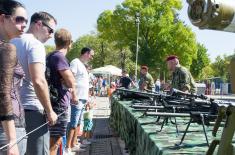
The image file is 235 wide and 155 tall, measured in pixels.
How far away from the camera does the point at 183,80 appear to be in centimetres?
719

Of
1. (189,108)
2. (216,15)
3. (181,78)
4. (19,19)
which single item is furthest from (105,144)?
(216,15)

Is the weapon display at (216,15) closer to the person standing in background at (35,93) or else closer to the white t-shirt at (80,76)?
the person standing in background at (35,93)

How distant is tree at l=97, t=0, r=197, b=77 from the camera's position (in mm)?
46281

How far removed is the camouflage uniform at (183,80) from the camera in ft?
23.5

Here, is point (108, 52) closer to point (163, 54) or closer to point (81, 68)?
point (163, 54)

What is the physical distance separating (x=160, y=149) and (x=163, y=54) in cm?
4374

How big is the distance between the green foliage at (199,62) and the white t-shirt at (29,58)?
6479 centimetres

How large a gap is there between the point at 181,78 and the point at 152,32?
132ft

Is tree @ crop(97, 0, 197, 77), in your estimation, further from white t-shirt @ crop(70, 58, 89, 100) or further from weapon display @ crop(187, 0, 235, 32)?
weapon display @ crop(187, 0, 235, 32)

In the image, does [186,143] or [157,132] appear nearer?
[186,143]

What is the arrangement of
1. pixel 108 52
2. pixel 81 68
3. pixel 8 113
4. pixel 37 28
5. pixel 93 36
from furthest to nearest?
pixel 93 36 < pixel 108 52 < pixel 81 68 < pixel 37 28 < pixel 8 113

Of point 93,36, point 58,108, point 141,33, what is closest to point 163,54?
point 141,33

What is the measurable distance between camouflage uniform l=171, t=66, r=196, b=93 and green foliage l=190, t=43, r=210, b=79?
60916 mm

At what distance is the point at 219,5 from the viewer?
→ 1.52 m
